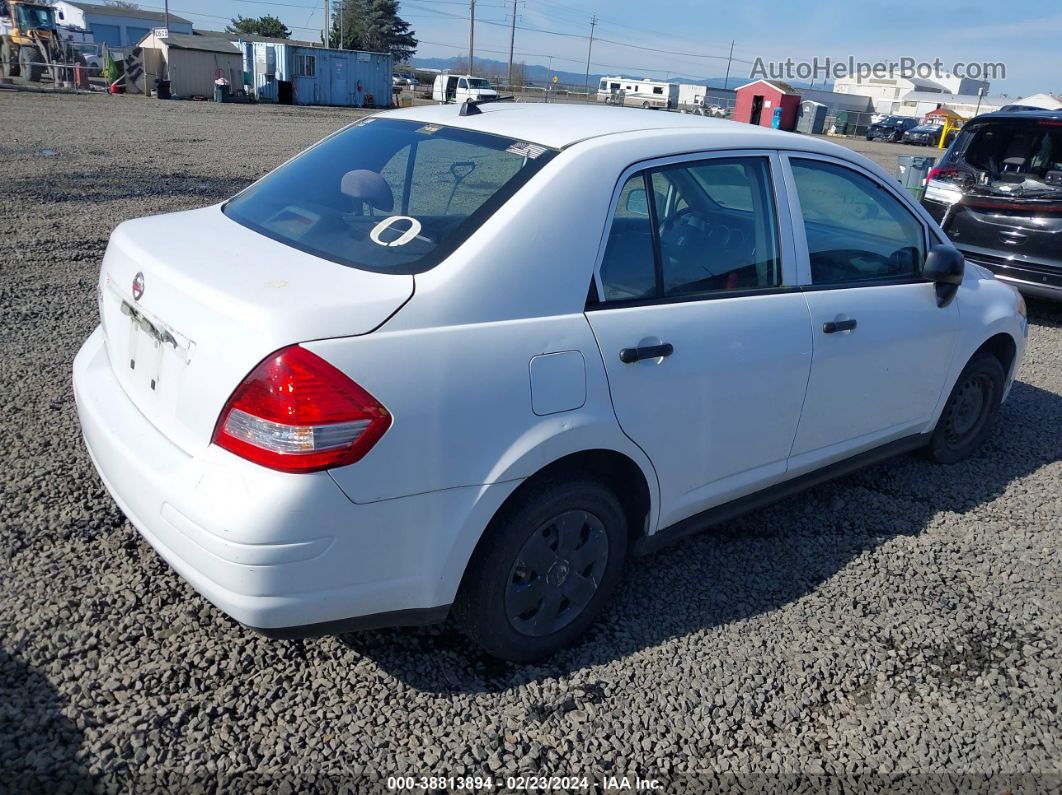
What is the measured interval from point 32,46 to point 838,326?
4762 centimetres

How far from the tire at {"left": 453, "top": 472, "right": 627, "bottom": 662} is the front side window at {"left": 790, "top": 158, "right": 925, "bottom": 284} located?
1.44m

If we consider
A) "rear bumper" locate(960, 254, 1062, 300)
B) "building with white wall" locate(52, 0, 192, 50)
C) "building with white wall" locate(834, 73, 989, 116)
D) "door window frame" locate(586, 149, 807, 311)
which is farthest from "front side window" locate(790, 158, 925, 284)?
"building with white wall" locate(834, 73, 989, 116)

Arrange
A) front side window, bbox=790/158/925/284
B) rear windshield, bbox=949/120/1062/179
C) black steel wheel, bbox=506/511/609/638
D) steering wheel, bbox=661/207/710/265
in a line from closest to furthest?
black steel wheel, bbox=506/511/609/638, steering wheel, bbox=661/207/710/265, front side window, bbox=790/158/925/284, rear windshield, bbox=949/120/1062/179

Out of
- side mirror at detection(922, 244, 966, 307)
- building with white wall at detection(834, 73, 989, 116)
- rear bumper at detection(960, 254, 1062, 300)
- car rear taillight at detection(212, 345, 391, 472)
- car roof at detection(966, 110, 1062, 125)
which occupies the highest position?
building with white wall at detection(834, 73, 989, 116)

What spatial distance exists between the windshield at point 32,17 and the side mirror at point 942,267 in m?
49.6

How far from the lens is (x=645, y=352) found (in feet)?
8.71

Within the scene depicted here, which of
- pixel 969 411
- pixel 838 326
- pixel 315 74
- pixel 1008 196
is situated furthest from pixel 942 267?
pixel 315 74

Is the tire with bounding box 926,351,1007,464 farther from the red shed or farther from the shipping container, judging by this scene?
the red shed

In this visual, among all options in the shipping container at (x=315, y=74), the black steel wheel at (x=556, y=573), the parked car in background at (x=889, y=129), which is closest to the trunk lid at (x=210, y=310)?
the black steel wheel at (x=556, y=573)

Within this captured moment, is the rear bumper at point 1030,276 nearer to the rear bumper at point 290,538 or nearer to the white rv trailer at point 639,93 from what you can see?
the rear bumper at point 290,538

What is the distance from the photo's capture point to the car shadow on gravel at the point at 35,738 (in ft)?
7.18

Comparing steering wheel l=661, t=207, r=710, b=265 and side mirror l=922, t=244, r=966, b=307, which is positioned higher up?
steering wheel l=661, t=207, r=710, b=265

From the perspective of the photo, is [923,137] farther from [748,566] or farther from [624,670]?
[624,670]

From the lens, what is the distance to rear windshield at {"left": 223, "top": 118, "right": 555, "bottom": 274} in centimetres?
254
